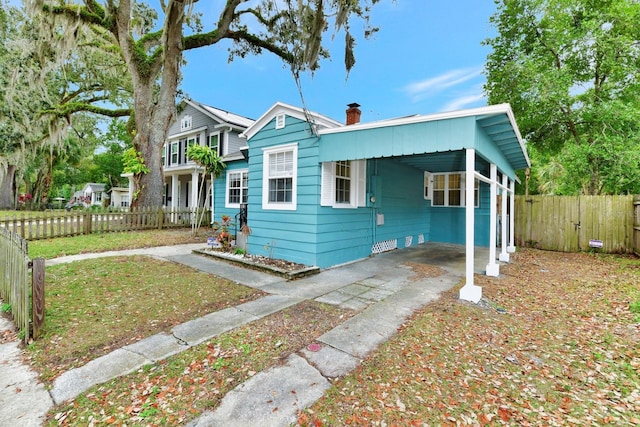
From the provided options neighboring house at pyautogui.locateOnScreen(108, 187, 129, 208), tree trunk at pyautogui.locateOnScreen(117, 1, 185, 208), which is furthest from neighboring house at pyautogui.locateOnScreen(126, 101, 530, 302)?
neighboring house at pyautogui.locateOnScreen(108, 187, 129, 208)

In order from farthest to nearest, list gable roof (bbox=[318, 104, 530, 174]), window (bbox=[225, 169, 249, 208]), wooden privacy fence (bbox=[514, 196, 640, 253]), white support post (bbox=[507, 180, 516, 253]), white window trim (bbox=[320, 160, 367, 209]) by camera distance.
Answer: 1. window (bbox=[225, 169, 249, 208])
2. white support post (bbox=[507, 180, 516, 253])
3. wooden privacy fence (bbox=[514, 196, 640, 253])
4. white window trim (bbox=[320, 160, 367, 209])
5. gable roof (bbox=[318, 104, 530, 174])

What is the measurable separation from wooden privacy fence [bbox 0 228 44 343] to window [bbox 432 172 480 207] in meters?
11.3

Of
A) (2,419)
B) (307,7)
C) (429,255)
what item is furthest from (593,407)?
(307,7)

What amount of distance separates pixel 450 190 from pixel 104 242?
480 inches

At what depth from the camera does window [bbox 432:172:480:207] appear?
10.7 meters

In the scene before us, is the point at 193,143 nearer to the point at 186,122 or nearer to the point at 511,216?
the point at 186,122

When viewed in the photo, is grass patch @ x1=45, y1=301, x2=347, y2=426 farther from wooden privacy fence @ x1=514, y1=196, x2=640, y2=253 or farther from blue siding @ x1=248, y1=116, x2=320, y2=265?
wooden privacy fence @ x1=514, y1=196, x2=640, y2=253

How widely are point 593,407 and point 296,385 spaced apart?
92.0 inches

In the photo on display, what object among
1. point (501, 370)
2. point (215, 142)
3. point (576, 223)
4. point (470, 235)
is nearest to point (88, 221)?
point (215, 142)

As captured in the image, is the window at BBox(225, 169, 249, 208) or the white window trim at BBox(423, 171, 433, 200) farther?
the window at BBox(225, 169, 249, 208)

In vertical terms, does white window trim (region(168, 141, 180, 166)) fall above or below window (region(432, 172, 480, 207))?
above

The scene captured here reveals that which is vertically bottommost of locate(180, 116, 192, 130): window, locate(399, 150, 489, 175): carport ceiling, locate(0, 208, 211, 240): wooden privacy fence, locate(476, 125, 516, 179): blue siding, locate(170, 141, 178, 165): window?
locate(0, 208, 211, 240): wooden privacy fence

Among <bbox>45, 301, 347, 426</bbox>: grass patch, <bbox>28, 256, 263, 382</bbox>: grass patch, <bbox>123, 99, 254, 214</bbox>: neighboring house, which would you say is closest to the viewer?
<bbox>45, 301, 347, 426</bbox>: grass patch

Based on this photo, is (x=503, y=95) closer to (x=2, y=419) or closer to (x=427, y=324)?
(x=427, y=324)
